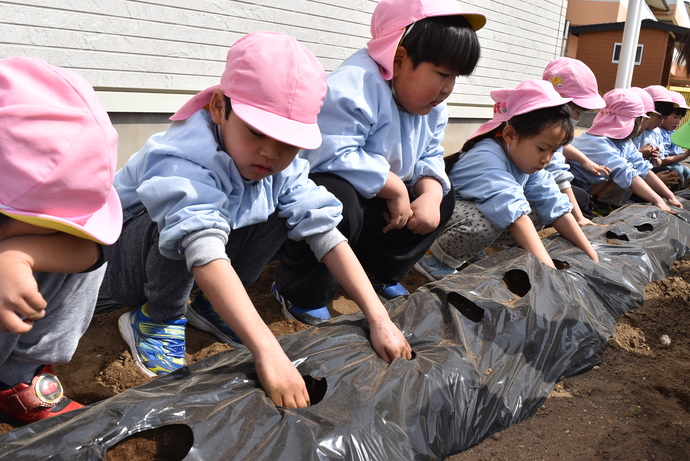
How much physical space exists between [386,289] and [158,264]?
1.20 m

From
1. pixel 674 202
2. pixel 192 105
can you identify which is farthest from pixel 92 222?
pixel 674 202

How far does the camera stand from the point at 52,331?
153 cm

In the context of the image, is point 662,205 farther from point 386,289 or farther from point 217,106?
point 217,106

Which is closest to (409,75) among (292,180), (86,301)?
(292,180)

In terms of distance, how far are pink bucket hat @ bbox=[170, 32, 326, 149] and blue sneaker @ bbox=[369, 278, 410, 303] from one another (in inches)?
45.1

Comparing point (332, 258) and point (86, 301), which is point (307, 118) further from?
point (86, 301)

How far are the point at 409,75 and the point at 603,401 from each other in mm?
1373

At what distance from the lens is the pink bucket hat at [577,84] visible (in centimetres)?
392

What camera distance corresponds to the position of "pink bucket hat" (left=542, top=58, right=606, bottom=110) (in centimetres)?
392

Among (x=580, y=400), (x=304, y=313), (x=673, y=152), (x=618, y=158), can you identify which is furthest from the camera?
(x=673, y=152)

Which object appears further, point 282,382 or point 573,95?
point 573,95

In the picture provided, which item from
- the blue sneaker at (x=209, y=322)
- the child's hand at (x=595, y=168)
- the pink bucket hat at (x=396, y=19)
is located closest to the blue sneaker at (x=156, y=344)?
the blue sneaker at (x=209, y=322)

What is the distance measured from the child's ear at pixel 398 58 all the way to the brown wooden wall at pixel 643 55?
17.9 meters

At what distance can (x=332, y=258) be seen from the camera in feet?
6.19
